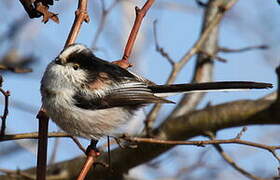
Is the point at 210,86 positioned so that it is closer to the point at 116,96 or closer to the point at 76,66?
the point at 116,96

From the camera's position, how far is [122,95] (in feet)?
10.5

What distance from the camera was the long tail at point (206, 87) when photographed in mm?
2946

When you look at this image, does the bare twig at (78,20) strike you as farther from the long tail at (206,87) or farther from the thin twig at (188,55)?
the thin twig at (188,55)

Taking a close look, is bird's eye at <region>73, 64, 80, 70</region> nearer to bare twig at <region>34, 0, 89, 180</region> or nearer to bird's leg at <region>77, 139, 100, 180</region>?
bare twig at <region>34, 0, 89, 180</region>

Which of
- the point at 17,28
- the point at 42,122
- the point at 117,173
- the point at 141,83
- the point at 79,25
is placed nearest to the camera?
the point at 42,122

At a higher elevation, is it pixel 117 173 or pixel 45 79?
pixel 45 79

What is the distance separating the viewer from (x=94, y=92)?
10.5ft

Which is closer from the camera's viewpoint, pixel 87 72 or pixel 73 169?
pixel 87 72

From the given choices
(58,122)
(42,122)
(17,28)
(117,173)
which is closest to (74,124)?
(58,122)

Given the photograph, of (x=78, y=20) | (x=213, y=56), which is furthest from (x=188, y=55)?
(x=78, y=20)

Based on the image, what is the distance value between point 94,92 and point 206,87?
63 cm

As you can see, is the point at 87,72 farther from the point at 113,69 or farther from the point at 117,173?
the point at 117,173

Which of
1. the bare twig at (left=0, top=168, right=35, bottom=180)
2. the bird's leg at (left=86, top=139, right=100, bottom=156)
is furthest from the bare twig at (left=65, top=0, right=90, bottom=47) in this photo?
the bare twig at (left=0, top=168, right=35, bottom=180)

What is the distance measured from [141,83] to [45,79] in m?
0.57
